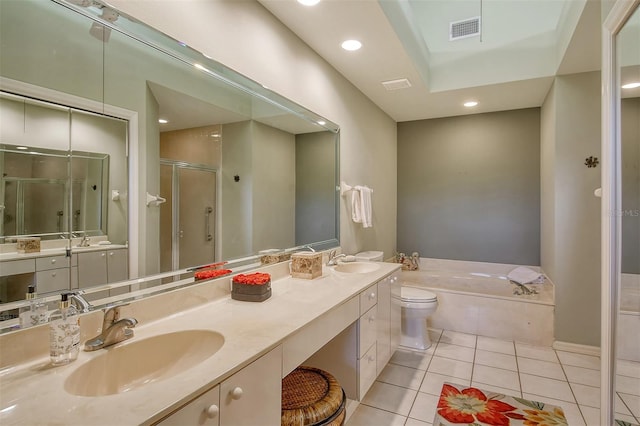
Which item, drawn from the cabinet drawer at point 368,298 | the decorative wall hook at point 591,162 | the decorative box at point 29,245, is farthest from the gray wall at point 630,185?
the decorative box at point 29,245

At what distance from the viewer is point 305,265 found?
2121mm

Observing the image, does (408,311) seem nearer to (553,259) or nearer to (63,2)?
(553,259)

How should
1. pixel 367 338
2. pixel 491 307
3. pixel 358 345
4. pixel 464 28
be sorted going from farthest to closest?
pixel 464 28 < pixel 491 307 < pixel 367 338 < pixel 358 345

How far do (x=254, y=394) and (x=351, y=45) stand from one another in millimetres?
2292

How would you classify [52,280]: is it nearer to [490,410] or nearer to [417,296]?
[490,410]

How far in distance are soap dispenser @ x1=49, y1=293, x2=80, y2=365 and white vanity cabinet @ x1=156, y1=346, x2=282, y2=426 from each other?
442 mm

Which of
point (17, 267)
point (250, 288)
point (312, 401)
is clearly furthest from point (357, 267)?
point (17, 267)

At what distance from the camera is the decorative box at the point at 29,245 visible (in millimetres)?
980

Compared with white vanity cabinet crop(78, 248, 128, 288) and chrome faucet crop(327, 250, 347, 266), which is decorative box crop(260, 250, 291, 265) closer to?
chrome faucet crop(327, 250, 347, 266)

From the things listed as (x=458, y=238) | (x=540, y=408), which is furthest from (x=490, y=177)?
(x=540, y=408)

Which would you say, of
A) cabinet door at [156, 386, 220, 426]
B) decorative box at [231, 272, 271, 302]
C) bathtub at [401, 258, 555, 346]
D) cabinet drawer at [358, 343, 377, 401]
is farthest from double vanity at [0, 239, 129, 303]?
bathtub at [401, 258, 555, 346]

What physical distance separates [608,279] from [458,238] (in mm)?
2727

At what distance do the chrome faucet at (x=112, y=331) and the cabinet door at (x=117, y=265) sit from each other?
0.15 metres

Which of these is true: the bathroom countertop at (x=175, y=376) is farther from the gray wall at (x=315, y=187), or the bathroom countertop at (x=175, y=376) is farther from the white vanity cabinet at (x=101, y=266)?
the gray wall at (x=315, y=187)
